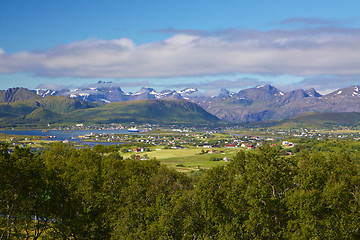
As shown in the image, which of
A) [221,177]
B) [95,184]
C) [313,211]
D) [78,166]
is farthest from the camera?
[78,166]

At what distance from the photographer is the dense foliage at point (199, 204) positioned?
136 ft

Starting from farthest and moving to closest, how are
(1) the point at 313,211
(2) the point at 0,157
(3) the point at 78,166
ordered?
(3) the point at 78,166
(1) the point at 313,211
(2) the point at 0,157

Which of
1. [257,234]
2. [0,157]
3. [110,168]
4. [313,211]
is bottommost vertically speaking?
[257,234]

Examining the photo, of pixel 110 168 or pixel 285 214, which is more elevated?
pixel 110 168

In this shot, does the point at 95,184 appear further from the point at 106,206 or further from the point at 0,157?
the point at 0,157

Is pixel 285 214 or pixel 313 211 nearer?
pixel 313 211

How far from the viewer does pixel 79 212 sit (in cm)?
5172

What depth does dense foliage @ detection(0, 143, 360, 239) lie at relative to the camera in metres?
41.5

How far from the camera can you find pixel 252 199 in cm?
4347

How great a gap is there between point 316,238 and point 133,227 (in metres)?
22.4

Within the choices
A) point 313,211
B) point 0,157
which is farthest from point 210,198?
point 0,157

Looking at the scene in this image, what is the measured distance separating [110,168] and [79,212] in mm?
9566

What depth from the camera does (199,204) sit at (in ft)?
157

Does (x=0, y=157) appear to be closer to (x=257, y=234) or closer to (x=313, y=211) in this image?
(x=257, y=234)
